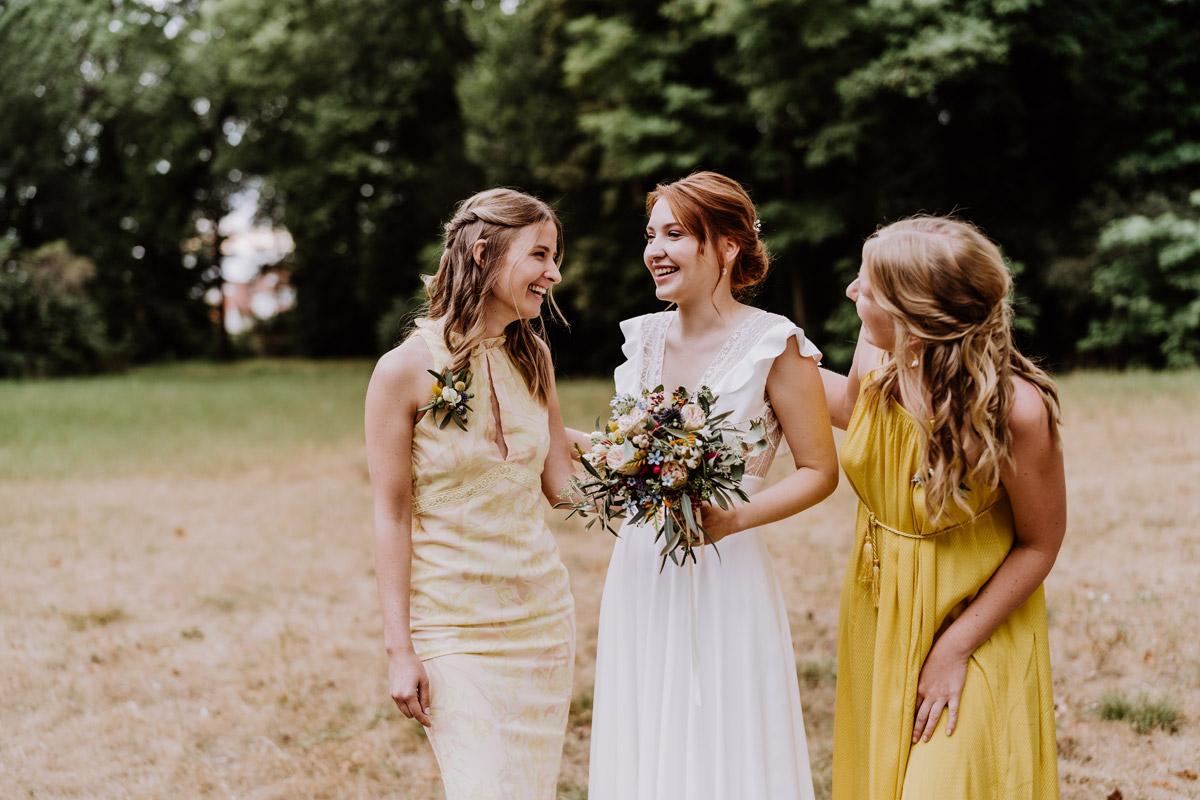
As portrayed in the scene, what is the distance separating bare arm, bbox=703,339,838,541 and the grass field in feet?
7.62

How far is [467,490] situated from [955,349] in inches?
57.4

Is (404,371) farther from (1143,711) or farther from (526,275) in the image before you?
(1143,711)

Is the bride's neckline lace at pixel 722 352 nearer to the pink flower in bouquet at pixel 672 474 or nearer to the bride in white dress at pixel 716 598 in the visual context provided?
the bride in white dress at pixel 716 598

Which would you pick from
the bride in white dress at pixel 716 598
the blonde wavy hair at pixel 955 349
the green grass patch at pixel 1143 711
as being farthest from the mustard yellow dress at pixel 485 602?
the green grass patch at pixel 1143 711

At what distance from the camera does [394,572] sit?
9.36 feet

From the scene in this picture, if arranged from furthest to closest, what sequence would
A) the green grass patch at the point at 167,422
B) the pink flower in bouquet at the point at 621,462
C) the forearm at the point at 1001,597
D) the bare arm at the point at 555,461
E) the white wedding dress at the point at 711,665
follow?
the green grass patch at the point at 167,422
the bare arm at the point at 555,461
the white wedding dress at the point at 711,665
the pink flower in bouquet at the point at 621,462
the forearm at the point at 1001,597

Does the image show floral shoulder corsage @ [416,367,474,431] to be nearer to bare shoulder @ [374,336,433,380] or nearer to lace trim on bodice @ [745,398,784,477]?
bare shoulder @ [374,336,433,380]

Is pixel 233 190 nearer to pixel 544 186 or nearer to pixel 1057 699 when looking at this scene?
pixel 544 186

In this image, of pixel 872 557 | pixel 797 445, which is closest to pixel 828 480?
pixel 797 445

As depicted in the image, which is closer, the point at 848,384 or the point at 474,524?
the point at 474,524

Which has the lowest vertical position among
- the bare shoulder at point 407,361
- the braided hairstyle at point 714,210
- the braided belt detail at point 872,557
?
the braided belt detail at point 872,557

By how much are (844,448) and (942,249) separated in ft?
2.09

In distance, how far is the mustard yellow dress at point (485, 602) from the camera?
282 cm

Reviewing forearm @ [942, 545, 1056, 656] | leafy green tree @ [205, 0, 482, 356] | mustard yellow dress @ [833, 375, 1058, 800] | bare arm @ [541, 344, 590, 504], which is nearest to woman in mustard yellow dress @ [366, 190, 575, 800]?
bare arm @ [541, 344, 590, 504]
